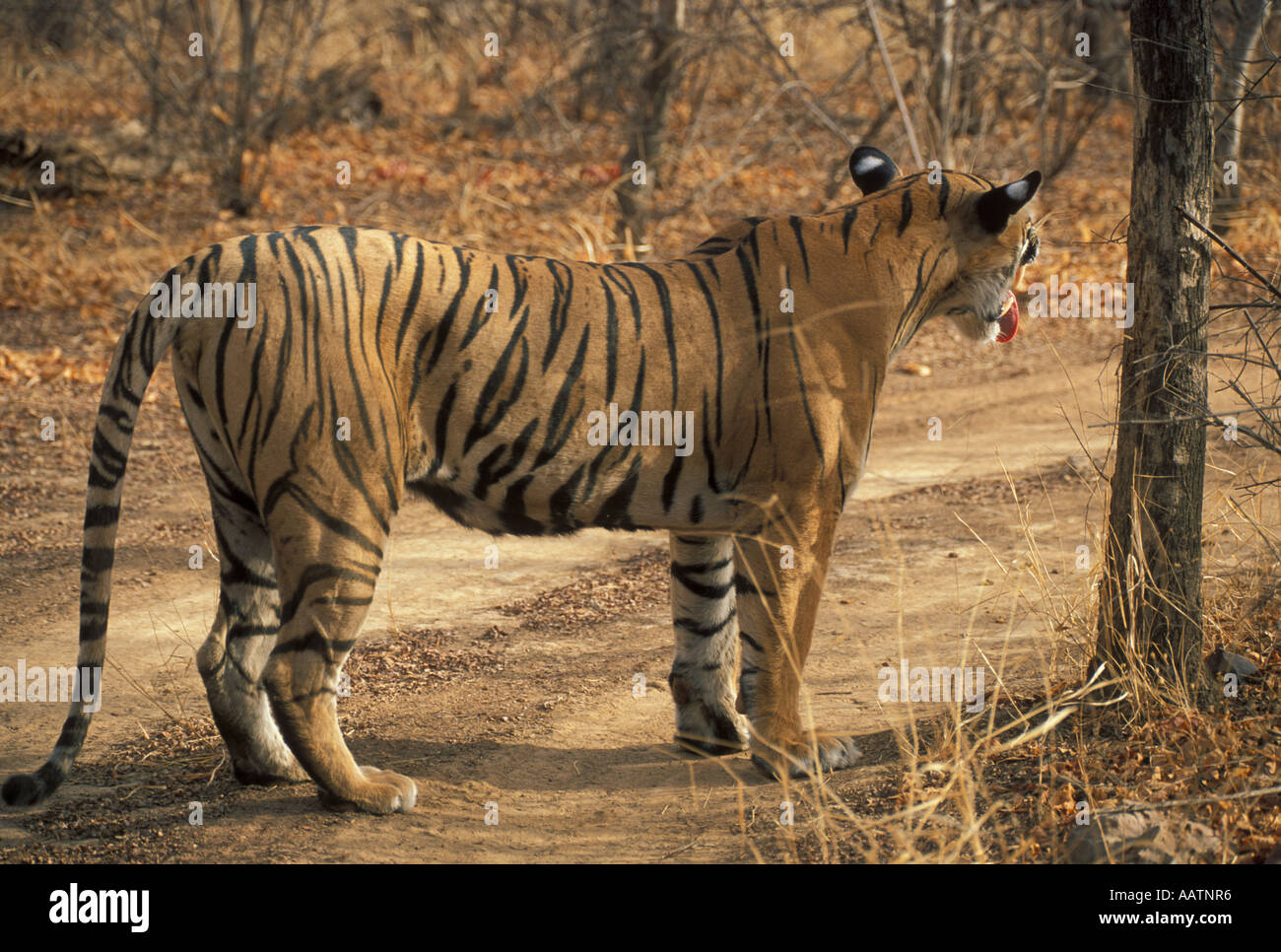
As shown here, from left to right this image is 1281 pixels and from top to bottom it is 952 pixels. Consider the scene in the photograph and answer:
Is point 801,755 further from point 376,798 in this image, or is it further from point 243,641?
point 243,641

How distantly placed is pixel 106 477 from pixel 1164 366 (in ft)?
10.3

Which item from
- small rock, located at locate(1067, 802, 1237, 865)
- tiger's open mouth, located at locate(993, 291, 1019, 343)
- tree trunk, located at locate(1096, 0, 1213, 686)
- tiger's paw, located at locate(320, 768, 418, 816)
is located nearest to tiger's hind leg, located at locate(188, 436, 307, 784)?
tiger's paw, located at locate(320, 768, 418, 816)

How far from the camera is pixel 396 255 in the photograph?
3754mm

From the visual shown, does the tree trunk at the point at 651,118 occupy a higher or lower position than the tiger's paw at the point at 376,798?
higher

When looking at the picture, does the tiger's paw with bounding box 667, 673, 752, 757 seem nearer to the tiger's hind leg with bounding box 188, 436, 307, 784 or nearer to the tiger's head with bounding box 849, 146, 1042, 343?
the tiger's hind leg with bounding box 188, 436, 307, 784

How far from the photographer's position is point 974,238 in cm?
422

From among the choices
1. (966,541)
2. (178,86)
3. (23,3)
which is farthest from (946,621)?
(23,3)

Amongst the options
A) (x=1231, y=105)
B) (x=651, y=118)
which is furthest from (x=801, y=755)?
(x=651, y=118)

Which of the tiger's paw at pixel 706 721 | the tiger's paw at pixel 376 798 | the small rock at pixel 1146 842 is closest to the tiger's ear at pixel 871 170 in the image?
the tiger's paw at pixel 706 721

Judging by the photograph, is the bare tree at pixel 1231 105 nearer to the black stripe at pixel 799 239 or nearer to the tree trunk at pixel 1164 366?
the tree trunk at pixel 1164 366

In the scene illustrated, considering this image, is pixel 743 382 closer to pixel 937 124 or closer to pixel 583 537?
pixel 583 537

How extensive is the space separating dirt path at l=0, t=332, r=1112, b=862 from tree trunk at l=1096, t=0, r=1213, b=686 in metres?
0.41

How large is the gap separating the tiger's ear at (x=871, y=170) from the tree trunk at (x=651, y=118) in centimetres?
572

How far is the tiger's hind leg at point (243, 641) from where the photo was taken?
396 cm
